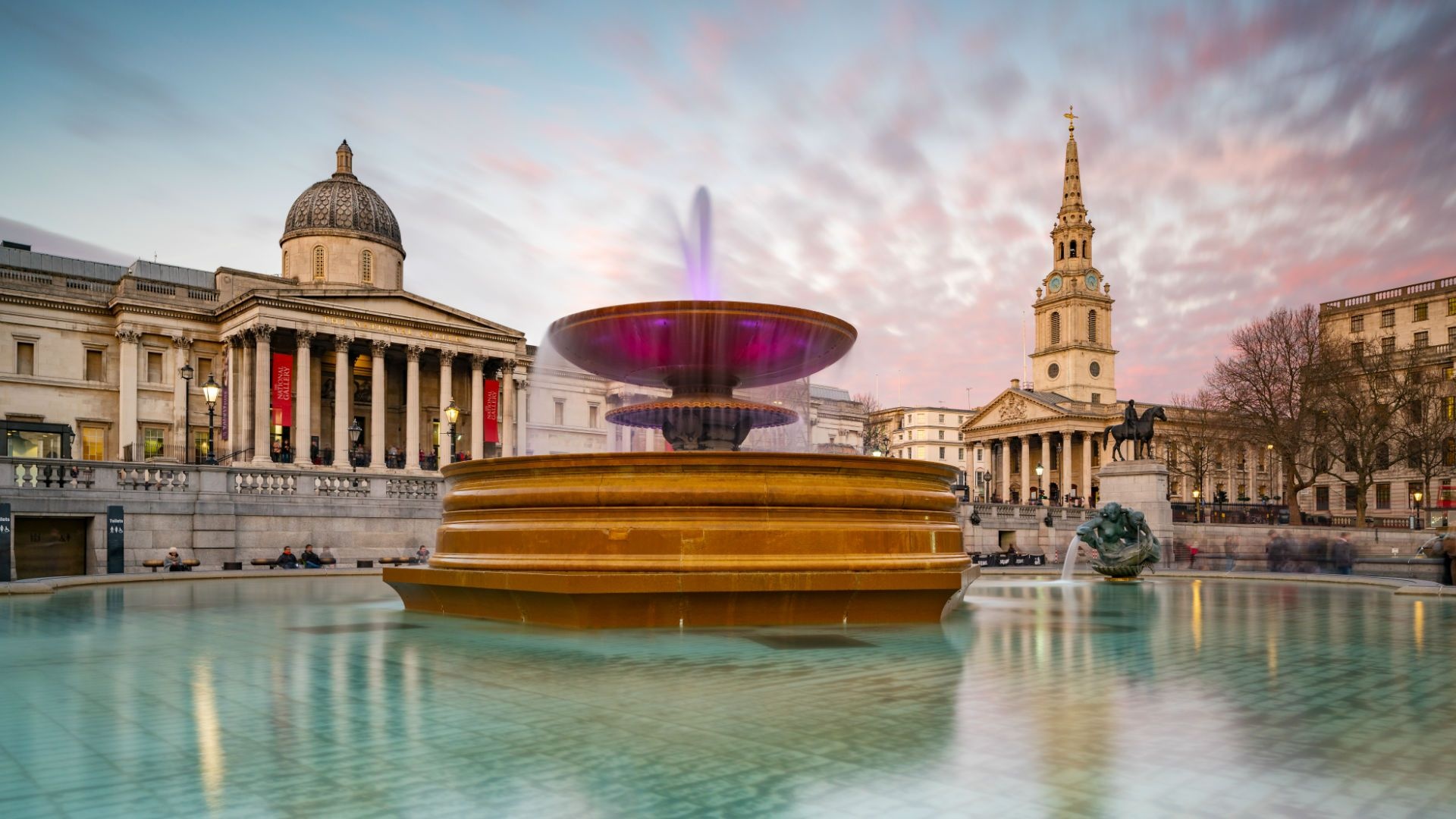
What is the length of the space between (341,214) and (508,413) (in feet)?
51.9

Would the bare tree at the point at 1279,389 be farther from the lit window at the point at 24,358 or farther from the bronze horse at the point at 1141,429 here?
the lit window at the point at 24,358

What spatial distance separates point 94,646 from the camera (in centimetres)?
820

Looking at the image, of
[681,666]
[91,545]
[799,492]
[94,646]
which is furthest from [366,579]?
[681,666]

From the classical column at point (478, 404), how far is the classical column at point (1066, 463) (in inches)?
2277

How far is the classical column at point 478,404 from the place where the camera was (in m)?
60.1

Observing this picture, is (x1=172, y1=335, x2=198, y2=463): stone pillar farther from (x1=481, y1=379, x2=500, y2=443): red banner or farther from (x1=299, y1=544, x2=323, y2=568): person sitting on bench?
(x1=299, y1=544, x2=323, y2=568): person sitting on bench

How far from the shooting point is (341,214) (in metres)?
61.5

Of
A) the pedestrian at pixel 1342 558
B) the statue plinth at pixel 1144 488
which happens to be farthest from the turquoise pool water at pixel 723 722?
the pedestrian at pixel 1342 558

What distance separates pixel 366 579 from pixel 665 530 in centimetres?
1343

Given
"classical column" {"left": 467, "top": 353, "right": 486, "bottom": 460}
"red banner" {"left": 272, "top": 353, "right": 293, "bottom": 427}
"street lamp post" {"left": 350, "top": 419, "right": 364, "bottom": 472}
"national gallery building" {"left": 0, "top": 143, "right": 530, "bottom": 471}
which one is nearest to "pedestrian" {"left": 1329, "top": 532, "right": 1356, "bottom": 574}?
"national gallery building" {"left": 0, "top": 143, "right": 530, "bottom": 471}

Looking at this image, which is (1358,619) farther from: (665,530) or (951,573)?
(665,530)

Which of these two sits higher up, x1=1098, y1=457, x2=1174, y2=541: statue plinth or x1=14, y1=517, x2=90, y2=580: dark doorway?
x1=1098, y1=457, x2=1174, y2=541: statue plinth

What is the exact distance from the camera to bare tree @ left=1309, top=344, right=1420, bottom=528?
48094 mm

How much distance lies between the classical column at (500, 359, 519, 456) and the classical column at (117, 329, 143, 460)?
20007mm
